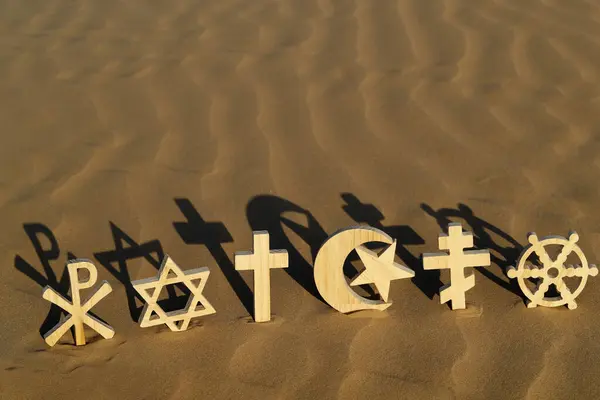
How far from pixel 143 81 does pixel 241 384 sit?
9.16 ft

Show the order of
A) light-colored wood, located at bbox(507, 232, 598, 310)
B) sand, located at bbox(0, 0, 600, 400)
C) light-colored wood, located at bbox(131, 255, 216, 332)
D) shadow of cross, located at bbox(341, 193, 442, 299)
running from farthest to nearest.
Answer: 1. shadow of cross, located at bbox(341, 193, 442, 299)
2. light-colored wood, located at bbox(507, 232, 598, 310)
3. light-colored wood, located at bbox(131, 255, 216, 332)
4. sand, located at bbox(0, 0, 600, 400)

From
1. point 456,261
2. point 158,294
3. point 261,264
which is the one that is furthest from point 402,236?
point 158,294

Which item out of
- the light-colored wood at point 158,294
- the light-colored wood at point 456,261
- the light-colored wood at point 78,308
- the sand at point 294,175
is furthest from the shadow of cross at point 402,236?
the light-colored wood at point 78,308

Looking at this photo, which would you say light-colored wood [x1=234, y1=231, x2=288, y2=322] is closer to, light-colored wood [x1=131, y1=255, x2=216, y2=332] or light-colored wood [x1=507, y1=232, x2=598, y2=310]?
light-colored wood [x1=131, y1=255, x2=216, y2=332]

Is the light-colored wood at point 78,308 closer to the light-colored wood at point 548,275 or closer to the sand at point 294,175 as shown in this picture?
the sand at point 294,175

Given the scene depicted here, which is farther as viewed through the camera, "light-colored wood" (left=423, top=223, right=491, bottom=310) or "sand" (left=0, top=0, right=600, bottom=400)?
"light-colored wood" (left=423, top=223, right=491, bottom=310)

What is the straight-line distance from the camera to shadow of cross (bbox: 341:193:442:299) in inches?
122

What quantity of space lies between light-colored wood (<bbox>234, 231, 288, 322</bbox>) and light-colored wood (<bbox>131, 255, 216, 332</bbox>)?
163mm

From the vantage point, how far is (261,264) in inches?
113

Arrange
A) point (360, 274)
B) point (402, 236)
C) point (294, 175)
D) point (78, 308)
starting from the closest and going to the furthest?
point (78, 308), point (360, 274), point (402, 236), point (294, 175)

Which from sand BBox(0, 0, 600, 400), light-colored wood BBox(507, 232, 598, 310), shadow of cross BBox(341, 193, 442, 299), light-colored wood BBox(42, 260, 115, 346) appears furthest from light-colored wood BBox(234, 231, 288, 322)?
light-colored wood BBox(507, 232, 598, 310)

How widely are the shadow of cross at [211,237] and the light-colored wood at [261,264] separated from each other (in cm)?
17

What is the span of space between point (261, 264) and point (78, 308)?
74 cm

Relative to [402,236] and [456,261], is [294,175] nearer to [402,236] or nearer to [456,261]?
[402,236]
